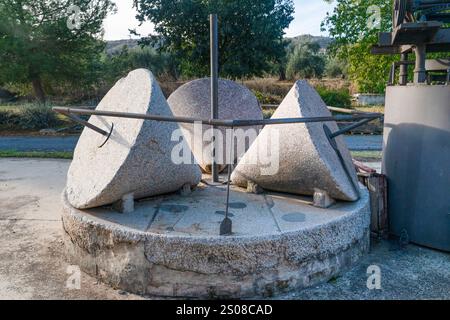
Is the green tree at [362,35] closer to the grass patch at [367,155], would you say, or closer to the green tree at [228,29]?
the green tree at [228,29]

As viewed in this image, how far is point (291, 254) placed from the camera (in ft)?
9.78

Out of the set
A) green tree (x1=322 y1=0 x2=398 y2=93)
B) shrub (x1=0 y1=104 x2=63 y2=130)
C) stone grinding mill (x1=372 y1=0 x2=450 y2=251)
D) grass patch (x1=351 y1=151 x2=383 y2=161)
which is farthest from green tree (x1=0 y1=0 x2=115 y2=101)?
stone grinding mill (x1=372 y1=0 x2=450 y2=251)

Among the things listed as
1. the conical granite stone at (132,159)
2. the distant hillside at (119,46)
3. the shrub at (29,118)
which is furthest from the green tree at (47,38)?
the distant hillside at (119,46)

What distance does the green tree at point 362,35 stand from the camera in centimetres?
Result: 1395

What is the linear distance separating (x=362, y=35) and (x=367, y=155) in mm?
6776

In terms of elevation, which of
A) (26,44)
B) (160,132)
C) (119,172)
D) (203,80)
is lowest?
(119,172)

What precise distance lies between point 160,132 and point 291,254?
1470mm

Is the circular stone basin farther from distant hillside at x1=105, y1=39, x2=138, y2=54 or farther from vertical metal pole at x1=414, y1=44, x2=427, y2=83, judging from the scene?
distant hillside at x1=105, y1=39, x2=138, y2=54

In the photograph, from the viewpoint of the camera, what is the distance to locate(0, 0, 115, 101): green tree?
15242 mm

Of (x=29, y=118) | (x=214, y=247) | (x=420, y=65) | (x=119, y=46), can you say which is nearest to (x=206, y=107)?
(x=420, y=65)

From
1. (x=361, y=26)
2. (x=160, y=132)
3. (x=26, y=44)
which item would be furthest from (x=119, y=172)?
(x=26, y=44)

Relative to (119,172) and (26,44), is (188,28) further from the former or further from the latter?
(119,172)

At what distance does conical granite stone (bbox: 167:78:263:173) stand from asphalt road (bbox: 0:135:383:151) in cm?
594

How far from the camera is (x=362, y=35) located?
Result: 14297 millimetres
